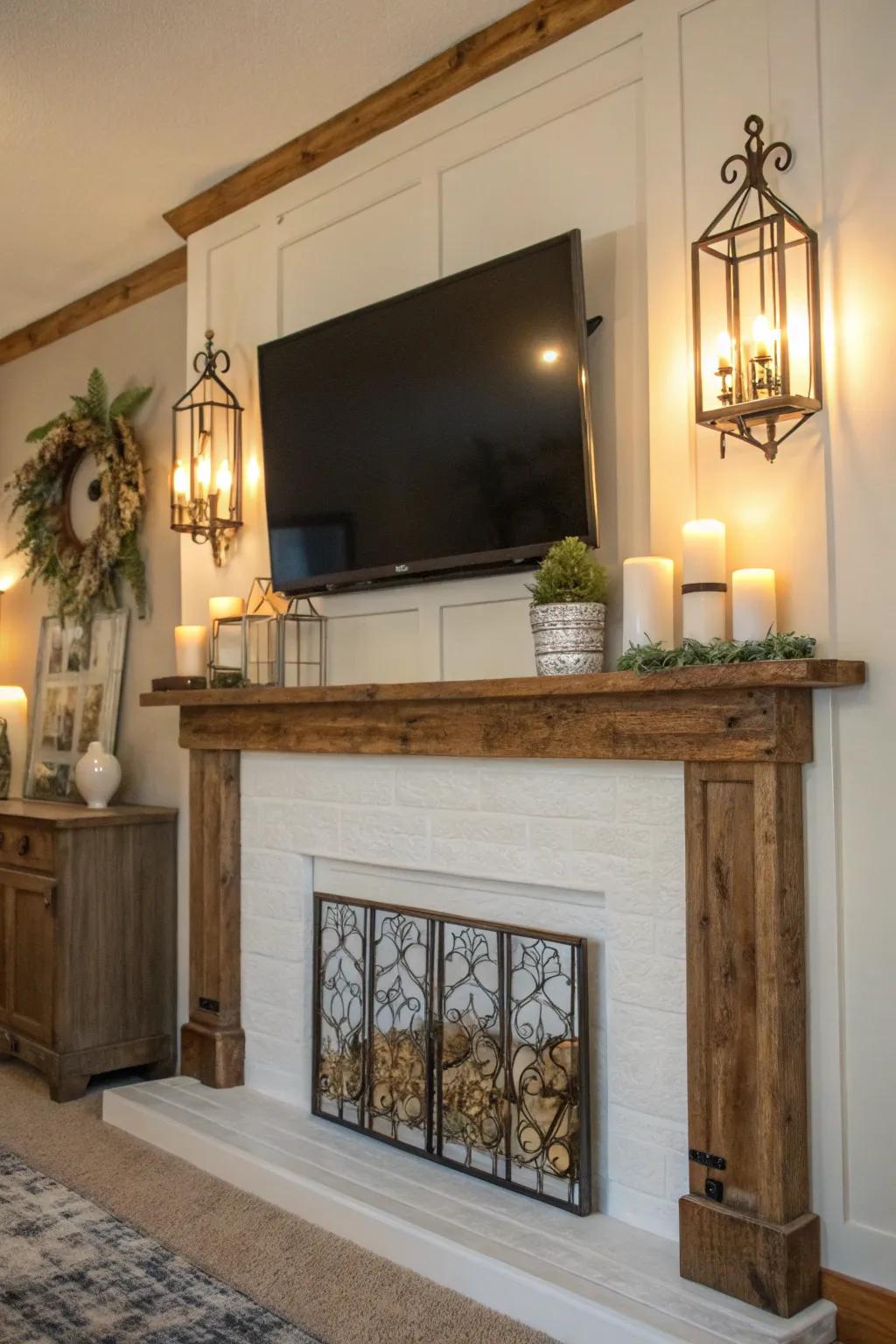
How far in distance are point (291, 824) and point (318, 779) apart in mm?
174

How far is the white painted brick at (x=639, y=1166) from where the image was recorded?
7.50 ft

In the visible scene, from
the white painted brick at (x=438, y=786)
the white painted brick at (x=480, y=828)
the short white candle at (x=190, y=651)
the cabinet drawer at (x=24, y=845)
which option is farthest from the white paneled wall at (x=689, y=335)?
the cabinet drawer at (x=24, y=845)

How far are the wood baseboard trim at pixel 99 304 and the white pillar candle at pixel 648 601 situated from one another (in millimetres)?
2427

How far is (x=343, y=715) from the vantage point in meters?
2.94

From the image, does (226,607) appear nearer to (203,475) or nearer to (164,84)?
(203,475)

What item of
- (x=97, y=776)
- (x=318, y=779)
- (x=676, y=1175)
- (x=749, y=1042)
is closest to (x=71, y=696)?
(x=97, y=776)

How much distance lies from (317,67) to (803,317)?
1553 millimetres

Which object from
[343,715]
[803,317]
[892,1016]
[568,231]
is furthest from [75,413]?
[892,1016]

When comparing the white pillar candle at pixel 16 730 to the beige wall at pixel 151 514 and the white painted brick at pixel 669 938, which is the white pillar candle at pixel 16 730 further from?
the white painted brick at pixel 669 938

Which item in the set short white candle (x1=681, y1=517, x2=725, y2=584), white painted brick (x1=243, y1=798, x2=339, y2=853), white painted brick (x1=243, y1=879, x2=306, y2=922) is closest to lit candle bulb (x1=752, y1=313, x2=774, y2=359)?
short white candle (x1=681, y1=517, x2=725, y2=584)

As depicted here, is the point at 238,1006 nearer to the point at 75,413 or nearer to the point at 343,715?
the point at 343,715

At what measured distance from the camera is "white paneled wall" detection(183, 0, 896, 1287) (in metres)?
2.08

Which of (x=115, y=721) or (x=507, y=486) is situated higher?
(x=507, y=486)

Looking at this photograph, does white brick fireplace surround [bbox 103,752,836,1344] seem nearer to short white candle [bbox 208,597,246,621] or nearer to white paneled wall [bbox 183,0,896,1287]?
white paneled wall [bbox 183,0,896,1287]
